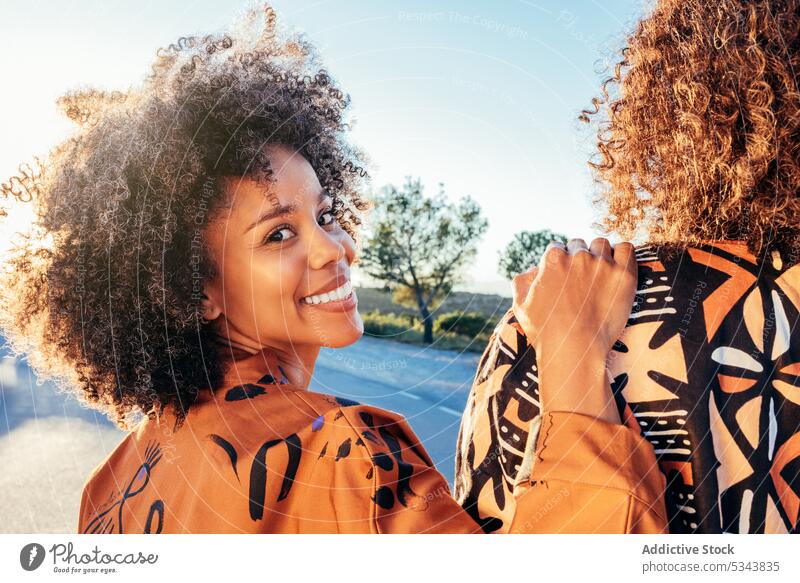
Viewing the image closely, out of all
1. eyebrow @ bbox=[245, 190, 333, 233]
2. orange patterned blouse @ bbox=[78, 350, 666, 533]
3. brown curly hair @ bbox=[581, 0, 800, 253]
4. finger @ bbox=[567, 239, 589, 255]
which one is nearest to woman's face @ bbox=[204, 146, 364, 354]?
eyebrow @ bbox=[245, 190, 333, 233]

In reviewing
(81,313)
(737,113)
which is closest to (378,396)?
(81,313)

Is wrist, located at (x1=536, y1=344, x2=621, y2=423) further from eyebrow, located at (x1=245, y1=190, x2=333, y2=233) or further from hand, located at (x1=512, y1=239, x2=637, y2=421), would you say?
eyebrow, located at (x1=245, y1=190, x2=333, y2=233)

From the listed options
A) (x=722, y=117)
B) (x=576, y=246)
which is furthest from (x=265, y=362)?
(x=722, y=117)

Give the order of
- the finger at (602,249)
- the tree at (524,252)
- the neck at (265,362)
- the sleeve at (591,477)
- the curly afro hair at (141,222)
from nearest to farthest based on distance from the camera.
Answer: the sleeve at (591,477), the finger at (602,249), the neck at (265,362), the curly afro hair at (141,222), the tree at (524,252)

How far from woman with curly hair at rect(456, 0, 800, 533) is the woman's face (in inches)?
17.2

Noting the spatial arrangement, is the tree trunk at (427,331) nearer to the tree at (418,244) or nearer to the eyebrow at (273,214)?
the tree at (418,244)

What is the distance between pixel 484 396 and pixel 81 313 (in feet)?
3.08

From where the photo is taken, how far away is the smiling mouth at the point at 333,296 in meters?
1.46

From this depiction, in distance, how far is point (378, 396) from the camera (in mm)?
7539

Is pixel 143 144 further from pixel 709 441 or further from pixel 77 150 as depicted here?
pixel 709 441

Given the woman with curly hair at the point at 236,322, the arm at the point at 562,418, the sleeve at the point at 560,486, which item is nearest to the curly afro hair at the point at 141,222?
the woman with curly hair at the point at 236,322

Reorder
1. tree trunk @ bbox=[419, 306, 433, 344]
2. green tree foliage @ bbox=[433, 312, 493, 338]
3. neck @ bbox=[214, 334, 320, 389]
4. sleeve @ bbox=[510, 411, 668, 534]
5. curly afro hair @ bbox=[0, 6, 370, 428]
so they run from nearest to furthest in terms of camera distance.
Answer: sleeve @ bbox=[510, 411, 668, 534] < neck @ bbox=[214, 334, 320, 389] < curly afro hair @ bbox=[0, 6, 370, 428] < green tree foliage @ bbox=[433, 312, 493, 338] < tree trunk @ bbox=[419, 306, 433, 344]

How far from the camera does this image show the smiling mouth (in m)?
1.46

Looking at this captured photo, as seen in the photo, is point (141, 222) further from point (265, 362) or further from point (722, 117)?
point (722, 117)
